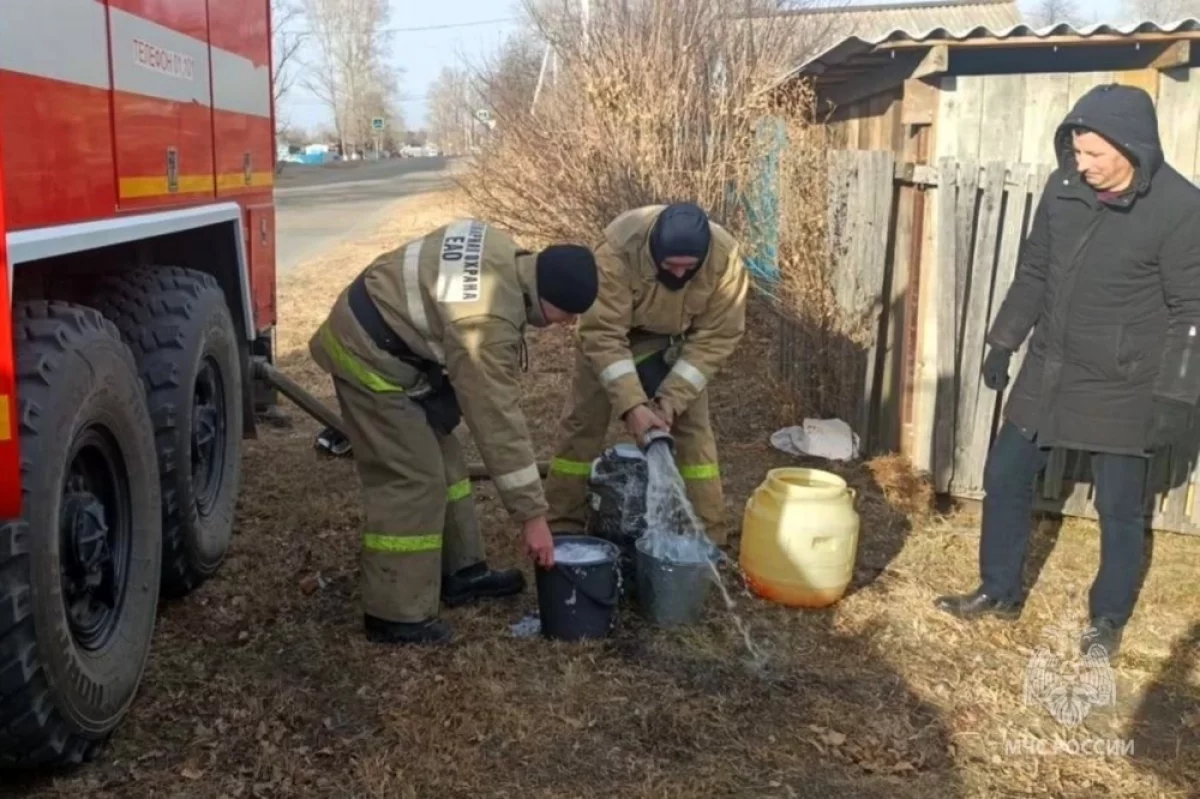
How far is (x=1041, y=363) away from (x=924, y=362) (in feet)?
5.54

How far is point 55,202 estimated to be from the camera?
270 centimetres

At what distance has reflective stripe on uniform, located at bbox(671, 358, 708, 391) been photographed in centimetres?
448

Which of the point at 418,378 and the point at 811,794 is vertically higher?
the point at 418,378

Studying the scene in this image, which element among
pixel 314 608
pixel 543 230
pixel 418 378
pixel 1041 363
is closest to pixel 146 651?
pixel 314 608

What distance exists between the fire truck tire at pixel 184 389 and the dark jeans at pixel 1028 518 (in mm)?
2906

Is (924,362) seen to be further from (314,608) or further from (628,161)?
(628,161)

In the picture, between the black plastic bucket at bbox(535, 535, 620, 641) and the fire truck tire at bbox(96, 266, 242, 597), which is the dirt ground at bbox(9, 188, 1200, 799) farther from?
the fire truck tire at bbox(96, 266, 242, 597)

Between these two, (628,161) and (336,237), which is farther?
(336,237)

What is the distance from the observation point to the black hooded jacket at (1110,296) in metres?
3.62

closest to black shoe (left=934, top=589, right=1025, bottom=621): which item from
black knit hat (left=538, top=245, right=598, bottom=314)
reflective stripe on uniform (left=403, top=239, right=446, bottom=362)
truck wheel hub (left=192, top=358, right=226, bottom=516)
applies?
black knit hat (left=538, top=245, right=598, bottom=314)

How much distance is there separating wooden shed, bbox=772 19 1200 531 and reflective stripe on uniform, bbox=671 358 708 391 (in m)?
1.52

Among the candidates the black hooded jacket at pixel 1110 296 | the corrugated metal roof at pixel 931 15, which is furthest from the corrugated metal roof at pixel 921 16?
the black hooded jacket at pixel 1110 296

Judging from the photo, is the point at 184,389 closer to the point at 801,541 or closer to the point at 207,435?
the point at 207,435

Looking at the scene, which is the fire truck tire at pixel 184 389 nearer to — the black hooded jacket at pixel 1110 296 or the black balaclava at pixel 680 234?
the black balaclava at pixel 680 234
